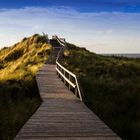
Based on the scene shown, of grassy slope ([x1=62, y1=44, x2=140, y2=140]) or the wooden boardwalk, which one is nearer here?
the wooden boardwalk

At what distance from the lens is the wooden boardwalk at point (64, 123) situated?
9.91 meters

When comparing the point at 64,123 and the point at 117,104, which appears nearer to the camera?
the point at 64,123

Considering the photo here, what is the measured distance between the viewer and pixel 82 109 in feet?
45.3

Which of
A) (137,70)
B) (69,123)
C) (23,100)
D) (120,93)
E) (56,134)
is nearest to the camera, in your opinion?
(56,134)

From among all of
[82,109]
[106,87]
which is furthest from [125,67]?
[82,109]

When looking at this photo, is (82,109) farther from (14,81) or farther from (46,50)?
(46,50)

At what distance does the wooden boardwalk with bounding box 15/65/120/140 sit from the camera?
9906 mm

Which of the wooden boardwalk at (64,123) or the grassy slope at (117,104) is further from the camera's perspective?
the grassy slope at (117,104)

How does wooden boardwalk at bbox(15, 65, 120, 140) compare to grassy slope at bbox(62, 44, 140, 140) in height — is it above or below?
above

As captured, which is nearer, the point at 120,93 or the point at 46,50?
the point at 120,93

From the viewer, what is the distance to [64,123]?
11469 millimetres

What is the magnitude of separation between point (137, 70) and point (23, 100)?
719 inches

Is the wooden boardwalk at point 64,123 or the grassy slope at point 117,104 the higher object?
the wooden boardwalk at point 64,123

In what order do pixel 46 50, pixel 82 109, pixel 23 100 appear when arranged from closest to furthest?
pixel 82 109, pixel 23 100, pixel 46 50
